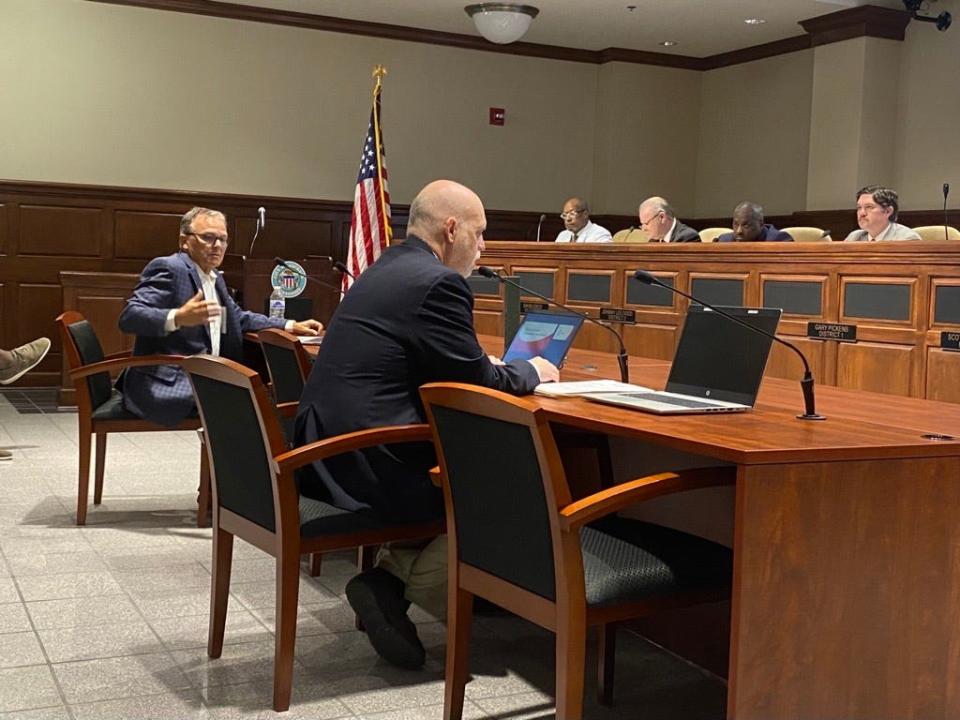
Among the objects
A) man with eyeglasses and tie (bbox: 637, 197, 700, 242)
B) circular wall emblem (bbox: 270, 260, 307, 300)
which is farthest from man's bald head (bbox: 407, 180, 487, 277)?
man with eyeglasses and tie (bbox: 637, 197, 700, 242)

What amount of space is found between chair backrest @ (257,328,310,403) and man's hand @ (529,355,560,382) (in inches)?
32.0

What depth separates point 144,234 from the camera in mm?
9461

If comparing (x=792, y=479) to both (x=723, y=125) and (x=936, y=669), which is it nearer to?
(x=936, y=669)

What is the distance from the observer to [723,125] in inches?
439

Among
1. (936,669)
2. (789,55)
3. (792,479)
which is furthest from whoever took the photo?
(789,55)

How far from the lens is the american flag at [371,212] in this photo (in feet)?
21.6

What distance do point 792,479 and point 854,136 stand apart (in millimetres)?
8007

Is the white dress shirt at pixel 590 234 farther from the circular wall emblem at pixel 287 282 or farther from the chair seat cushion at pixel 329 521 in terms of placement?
the chair seat cushion at pixel 329 521


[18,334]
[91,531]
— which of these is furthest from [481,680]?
[18,334]

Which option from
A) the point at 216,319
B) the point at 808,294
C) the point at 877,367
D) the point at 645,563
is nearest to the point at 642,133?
the point at 808,294

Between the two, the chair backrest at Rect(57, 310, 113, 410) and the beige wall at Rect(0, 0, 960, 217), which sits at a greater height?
the beige wall at Rect(0, 0, 960, 217)

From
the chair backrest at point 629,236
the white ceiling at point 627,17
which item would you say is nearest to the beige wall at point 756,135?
the white ceiling at point 627,17

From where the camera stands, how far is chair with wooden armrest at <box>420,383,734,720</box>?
2160 mm

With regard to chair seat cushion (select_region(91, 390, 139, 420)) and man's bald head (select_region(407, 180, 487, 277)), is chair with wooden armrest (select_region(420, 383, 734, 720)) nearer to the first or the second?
man's bald head (select_region(407, 180, 487, 277))
